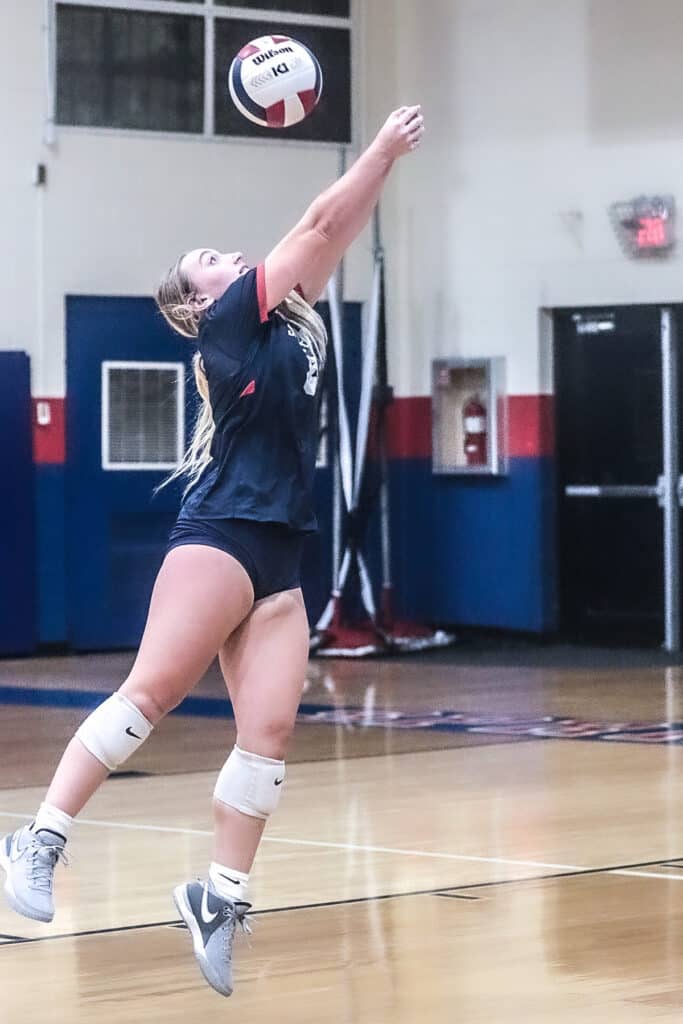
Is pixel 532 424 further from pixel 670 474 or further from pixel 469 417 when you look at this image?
pixel 670 474

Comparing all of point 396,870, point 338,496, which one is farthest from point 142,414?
point 396,870

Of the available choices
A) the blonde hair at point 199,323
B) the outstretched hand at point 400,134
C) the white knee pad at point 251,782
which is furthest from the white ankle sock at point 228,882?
the outstretched hand at point 400,134

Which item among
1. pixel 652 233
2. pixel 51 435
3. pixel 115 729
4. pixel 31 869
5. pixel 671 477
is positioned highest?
pixel 652 233

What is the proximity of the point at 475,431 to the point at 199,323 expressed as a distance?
10.00m

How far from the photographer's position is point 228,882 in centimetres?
445

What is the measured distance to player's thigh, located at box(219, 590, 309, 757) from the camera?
4477 mm

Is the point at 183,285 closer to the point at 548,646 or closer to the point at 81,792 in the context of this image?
the point at 81,792

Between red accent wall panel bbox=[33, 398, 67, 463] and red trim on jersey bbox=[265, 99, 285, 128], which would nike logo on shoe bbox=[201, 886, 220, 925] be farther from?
red accent wall panel bbox=[33, 398, 67, 463]

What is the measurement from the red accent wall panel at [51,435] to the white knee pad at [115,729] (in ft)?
30.8

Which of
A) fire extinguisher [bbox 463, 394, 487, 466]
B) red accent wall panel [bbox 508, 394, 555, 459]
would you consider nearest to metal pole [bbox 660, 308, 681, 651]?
red accent wall panel [bbox 508, 394, 555, 459]

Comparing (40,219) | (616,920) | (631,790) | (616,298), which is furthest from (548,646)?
(616,920)

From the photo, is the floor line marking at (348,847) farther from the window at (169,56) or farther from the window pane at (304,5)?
the window pane at (304,5)

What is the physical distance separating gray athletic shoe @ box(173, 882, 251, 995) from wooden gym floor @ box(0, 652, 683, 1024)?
10cm

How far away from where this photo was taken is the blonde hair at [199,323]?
461 cm
